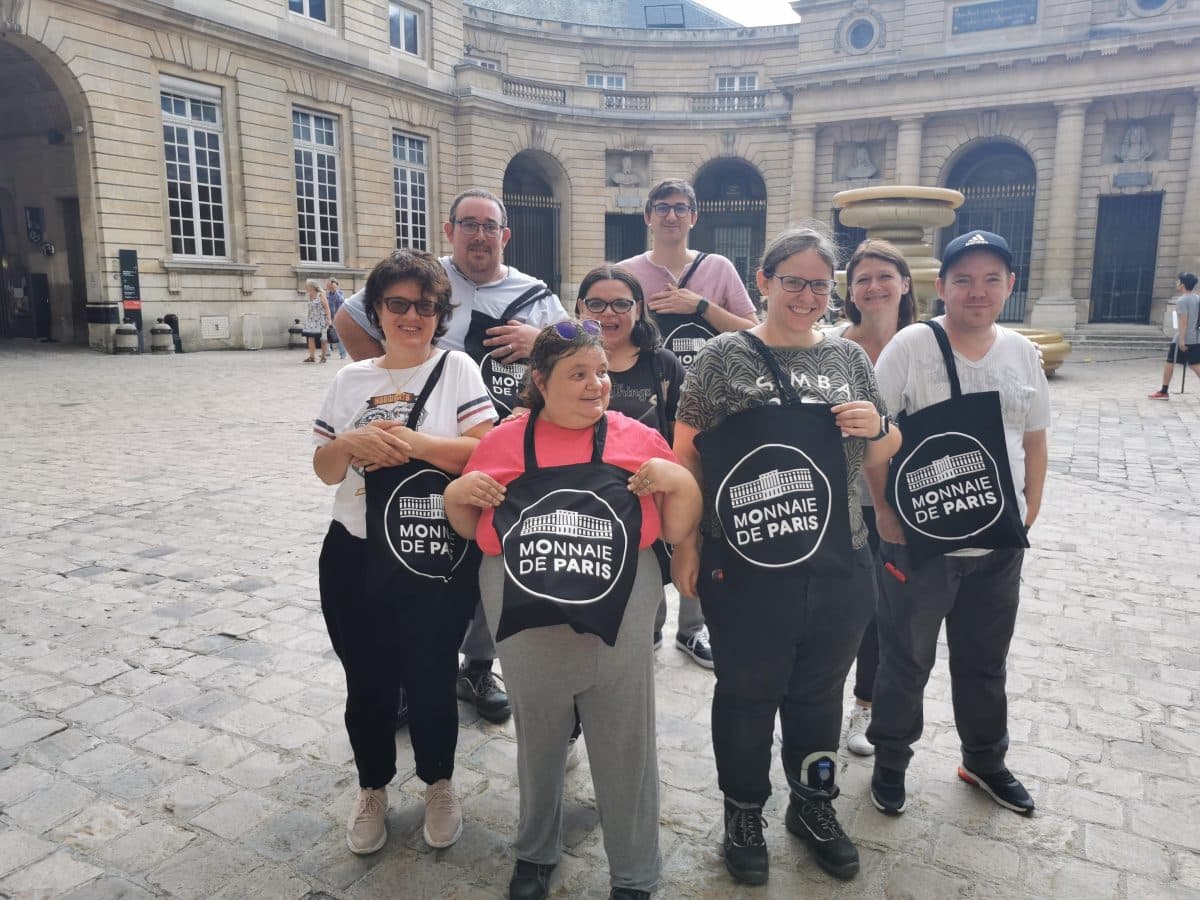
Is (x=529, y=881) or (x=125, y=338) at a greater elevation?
(x=125, y=338)

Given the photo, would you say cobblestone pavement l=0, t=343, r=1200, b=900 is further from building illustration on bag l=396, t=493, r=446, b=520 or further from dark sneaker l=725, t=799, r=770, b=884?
building illustration on bag l=396, t=493, r=446, b=520

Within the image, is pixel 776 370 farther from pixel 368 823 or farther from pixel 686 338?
pixel 368 823

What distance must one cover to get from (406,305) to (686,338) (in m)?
1.64

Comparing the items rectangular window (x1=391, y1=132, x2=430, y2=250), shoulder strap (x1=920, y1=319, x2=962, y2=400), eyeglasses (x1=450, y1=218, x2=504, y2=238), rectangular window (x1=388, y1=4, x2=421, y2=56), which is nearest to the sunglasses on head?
eyeglasses (x1=450, y1=218, x2=504, y2=238)

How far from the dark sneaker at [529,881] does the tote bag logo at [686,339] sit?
2.26 m

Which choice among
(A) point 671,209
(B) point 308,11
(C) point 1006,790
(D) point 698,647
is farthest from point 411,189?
(C) point 1006,790

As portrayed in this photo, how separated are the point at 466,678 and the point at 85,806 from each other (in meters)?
1.50

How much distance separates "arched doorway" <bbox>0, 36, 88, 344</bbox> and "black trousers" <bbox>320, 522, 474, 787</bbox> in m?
21.5

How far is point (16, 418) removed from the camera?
1124cm

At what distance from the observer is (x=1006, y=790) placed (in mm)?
3092

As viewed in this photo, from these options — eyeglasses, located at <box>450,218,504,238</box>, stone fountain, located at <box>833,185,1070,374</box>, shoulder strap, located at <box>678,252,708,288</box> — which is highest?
stone fountain, located at <box>833,185,1070,374</box>

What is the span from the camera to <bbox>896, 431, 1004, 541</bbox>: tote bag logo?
290cm

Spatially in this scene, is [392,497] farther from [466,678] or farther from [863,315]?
[863,315]

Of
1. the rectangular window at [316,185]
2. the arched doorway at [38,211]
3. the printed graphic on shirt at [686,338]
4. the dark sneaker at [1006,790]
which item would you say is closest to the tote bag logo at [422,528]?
the printed graphic on shirt at [686,338]
